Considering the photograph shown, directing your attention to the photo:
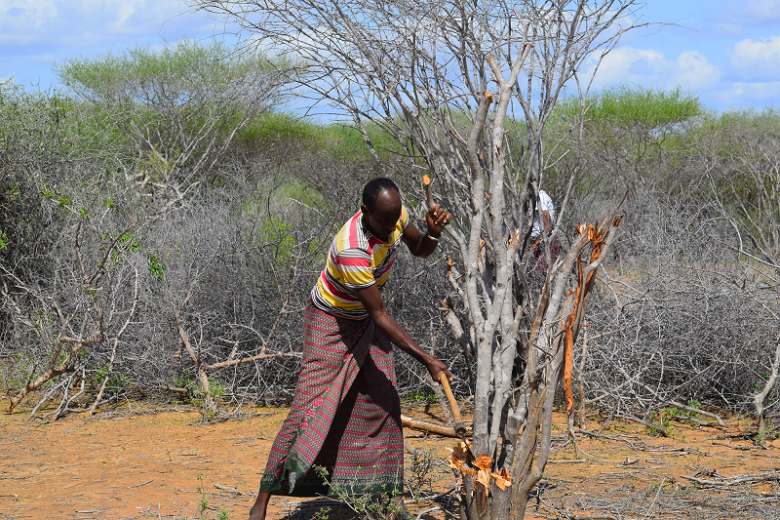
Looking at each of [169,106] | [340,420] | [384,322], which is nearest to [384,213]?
[384,322]

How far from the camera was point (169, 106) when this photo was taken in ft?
47.2

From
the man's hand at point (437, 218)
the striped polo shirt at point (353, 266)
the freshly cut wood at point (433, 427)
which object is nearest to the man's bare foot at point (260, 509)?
the striped polo shirt at point (353, 266)

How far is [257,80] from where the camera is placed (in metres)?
4.21

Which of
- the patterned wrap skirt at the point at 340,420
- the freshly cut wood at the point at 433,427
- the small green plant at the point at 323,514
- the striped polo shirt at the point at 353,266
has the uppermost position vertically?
the striped polo shirt at the point at 353,266

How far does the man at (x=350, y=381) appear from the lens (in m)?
2.91

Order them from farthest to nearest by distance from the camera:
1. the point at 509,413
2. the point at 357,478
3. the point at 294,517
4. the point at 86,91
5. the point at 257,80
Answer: the point at 86,91 → the point at 257,80 → the point at 294,517 → the point at 357,478 → the point at 509,413

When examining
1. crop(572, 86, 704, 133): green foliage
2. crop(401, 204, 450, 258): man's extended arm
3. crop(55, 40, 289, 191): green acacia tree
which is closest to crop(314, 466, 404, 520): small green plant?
crop(401, 204, 450, 258): man's extended arm

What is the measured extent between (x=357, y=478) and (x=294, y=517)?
1.72 feet

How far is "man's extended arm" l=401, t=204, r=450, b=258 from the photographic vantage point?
293 cm

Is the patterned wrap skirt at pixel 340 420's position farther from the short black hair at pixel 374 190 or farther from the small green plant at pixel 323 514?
the short black hair at pixel 374 190

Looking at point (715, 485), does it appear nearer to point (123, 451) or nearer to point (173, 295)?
point (123, 451)

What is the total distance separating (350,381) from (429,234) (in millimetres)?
687

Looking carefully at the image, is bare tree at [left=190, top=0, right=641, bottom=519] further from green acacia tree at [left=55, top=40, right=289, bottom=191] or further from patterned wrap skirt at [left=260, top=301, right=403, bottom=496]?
green acacia tree at [left=55, top=40, right=289, bottom=191]

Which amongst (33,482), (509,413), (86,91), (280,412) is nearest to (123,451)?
(33,482)
